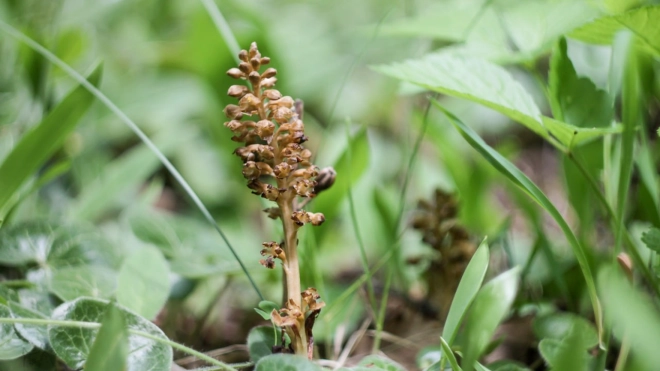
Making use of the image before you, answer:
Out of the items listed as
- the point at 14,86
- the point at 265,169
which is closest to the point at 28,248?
the point at 265,169

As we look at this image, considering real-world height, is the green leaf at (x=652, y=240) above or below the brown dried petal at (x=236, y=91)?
below

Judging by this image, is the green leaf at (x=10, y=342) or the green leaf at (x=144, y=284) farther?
the green leaf at (x=144, y=284)

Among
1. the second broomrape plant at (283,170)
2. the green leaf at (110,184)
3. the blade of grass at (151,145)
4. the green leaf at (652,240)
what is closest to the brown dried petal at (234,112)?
the second broomrape plant at (283,170)

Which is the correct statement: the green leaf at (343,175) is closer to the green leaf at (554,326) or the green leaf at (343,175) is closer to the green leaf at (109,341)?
the green leaf at (554,326)

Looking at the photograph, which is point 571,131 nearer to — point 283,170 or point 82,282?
point 283,170

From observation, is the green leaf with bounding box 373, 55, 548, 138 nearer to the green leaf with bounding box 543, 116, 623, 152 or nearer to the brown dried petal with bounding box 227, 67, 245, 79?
the green leaf with bounding box 543, 116, 623, 152

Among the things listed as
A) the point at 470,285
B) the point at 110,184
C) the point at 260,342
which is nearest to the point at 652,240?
the point at 470,285

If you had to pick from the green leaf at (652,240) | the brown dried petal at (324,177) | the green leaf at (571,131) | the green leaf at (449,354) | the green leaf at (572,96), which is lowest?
the green leaf at (449,354)
